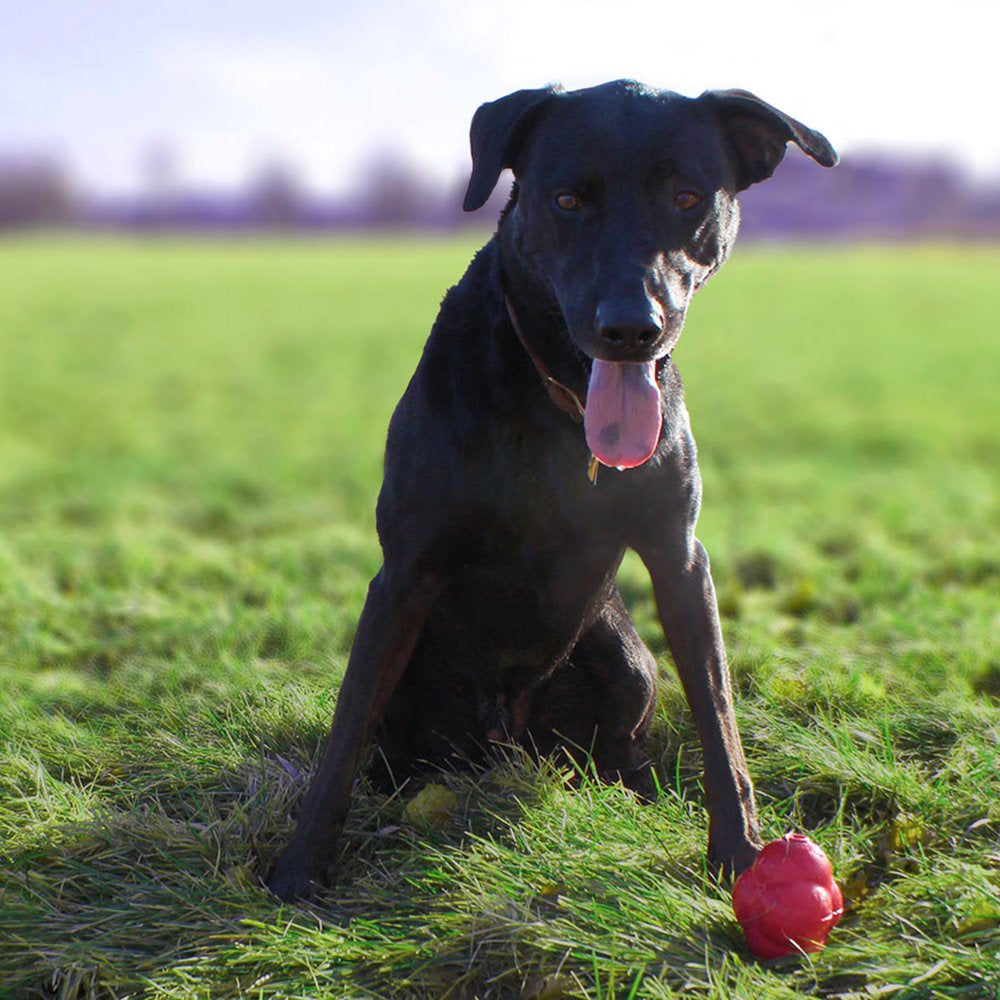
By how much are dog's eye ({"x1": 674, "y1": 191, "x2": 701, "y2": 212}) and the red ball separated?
1343 mm

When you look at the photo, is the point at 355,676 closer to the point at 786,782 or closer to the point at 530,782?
the point at 530,782

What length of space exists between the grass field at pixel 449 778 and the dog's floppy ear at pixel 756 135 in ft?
4.58

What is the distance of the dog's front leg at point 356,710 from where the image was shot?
2787 mm

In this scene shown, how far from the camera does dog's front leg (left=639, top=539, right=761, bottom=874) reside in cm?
280

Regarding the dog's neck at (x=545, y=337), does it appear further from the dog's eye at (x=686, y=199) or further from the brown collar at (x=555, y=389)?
the dog's eye at (x=686, y=199)

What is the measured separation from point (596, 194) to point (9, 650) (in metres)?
2.82

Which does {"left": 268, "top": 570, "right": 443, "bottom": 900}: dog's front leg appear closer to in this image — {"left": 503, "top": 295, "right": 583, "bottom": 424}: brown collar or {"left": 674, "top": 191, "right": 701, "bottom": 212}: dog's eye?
{"left": 503, "top": 295, "right": 583, "bottom": 424}: brown collar

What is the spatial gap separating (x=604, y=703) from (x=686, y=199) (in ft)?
4.29

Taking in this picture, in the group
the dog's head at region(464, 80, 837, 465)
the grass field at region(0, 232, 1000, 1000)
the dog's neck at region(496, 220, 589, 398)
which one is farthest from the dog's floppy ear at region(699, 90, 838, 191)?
the grass field at region(0, 232, 1000, 1000)

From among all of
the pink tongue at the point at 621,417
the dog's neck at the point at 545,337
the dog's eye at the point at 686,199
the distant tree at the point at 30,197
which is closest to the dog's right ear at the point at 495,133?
the dog's neck at the point at 545,337

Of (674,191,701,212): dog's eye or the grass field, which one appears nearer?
the grass field

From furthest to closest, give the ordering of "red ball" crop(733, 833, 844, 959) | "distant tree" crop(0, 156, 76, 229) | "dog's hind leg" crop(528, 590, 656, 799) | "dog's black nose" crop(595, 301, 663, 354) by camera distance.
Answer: "distant tree" crop(0, 156, 76, 229)
"dog's hind leg" crop(528, 590, 656, 799)
"dog's black nose" crop(595, 301, 663, 354)
"red ball" crop(733, 833, 844, 959)

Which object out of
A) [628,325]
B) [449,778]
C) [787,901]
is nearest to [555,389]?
[628,325]

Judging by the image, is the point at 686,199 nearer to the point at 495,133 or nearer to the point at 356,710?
the point at 495,133
